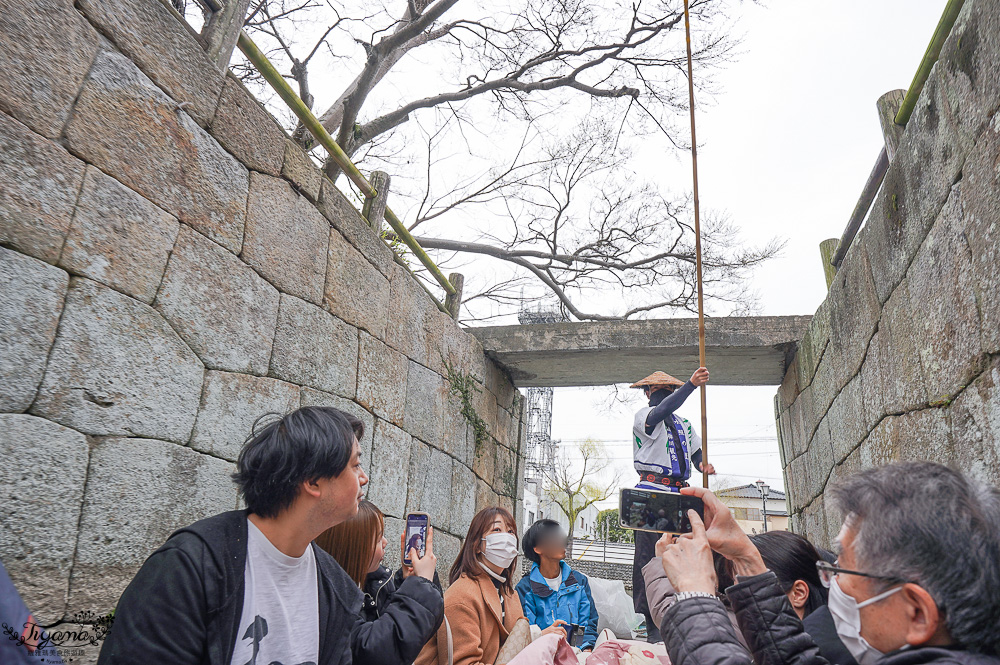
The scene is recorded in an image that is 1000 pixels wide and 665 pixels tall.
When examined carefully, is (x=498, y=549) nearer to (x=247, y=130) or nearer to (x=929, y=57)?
(x=247, y=130)

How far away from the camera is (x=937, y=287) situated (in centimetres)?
211

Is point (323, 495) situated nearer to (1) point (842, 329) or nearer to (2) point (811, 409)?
(1) point (842, 329)

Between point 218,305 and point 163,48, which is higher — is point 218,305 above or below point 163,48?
below

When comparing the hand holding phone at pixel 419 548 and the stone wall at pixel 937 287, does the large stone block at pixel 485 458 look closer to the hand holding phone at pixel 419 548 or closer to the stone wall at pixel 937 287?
the stone wall at pixel 937 287

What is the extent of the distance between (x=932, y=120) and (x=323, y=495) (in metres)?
2.52

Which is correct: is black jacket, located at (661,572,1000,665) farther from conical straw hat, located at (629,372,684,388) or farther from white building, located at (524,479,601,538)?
white building, located at (524,479,601,538)

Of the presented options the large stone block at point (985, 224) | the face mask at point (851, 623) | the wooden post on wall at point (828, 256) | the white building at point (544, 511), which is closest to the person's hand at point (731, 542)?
the face mask at point (851, 623)

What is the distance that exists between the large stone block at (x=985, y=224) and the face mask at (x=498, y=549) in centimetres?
195

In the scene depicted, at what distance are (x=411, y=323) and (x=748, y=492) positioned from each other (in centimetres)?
4229

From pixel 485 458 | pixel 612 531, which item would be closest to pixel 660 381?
pixel 485 458

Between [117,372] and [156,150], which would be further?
[156,150]

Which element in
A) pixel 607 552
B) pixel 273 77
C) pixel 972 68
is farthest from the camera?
pixel 607 552

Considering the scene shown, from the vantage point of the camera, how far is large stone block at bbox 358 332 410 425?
364cm

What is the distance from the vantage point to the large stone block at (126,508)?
186cm
